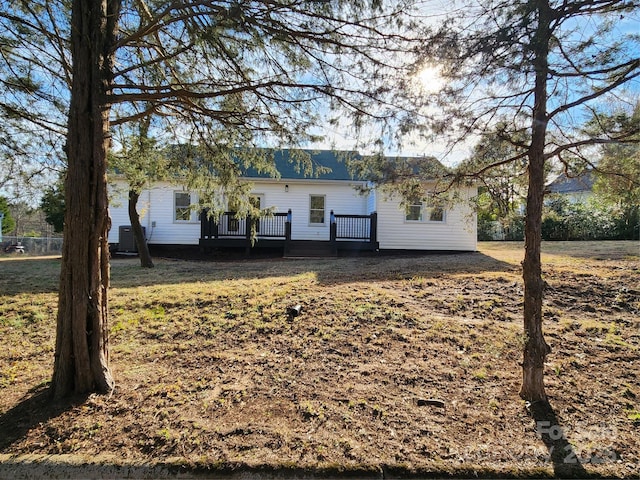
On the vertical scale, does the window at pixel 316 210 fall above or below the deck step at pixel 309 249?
above

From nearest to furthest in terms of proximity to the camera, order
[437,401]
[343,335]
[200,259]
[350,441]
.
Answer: [350,441] < [437,401] < [343,335] < [200,259]

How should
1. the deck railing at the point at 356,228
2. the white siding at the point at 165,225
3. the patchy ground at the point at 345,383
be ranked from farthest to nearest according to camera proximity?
the white siding at the point at 165,225
the deck railing at the point at 356,228
the patchy ground at the point at 345,383

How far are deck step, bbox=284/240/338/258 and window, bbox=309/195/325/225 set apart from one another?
1.48m

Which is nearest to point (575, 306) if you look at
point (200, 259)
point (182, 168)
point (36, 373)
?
point (182, 168)

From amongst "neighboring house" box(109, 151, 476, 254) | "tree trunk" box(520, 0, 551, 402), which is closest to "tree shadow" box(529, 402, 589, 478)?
"tree trunk" box(520, 0, 551, 402)

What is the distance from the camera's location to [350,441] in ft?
8.02

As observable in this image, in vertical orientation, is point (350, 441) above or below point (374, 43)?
below

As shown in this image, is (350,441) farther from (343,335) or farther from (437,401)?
(343,335)

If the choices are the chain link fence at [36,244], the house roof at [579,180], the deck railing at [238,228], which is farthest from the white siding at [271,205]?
the house roof at [579,180]

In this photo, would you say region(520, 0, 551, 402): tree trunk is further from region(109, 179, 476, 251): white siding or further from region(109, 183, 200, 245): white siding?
region(109, 183, 200, 245): white siding

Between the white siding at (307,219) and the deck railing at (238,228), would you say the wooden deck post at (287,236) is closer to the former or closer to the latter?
the deck railing at (238,228)

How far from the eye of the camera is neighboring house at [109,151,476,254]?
13141 mm

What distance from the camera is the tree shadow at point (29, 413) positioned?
248cm

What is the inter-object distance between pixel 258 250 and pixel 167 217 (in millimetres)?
4186
